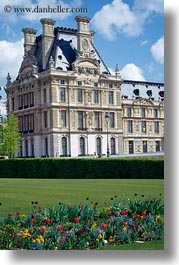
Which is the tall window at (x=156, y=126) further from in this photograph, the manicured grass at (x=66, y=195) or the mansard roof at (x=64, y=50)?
the mansard roof at (x=64, y=50)

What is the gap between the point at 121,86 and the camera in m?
9.13

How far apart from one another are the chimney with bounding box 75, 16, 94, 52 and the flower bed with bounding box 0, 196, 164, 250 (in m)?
3.03

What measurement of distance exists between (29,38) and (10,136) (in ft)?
7.73

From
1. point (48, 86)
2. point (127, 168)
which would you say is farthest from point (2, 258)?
point (127, 168)

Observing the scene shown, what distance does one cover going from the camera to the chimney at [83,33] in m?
8.14

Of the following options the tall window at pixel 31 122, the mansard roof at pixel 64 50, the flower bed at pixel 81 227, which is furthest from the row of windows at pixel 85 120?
the flower bed at pixel 81 227

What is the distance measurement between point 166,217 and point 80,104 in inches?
123

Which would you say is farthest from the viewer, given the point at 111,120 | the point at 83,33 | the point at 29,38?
the point at 111,120

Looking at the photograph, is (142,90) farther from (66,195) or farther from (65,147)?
(66,195)

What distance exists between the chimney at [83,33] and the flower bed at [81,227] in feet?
9.95

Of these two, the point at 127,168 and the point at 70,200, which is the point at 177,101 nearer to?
the point at 70,200

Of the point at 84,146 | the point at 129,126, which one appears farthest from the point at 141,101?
the point at 84,146

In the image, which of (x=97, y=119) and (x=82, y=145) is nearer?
(x=97, y=119)

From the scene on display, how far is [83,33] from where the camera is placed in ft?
27.6
